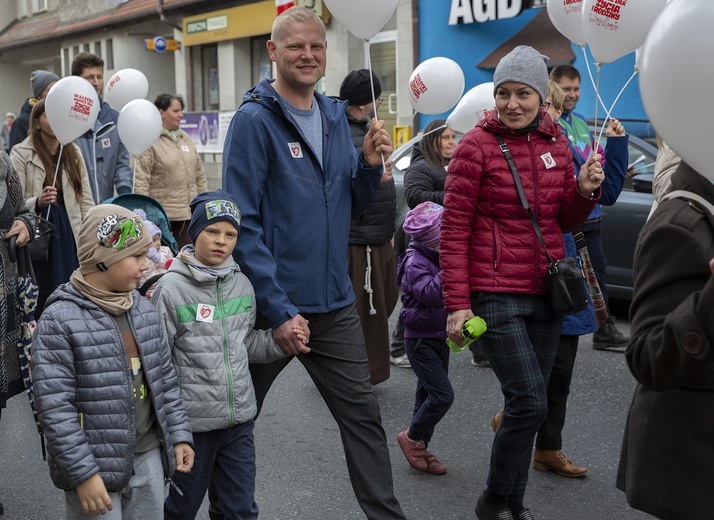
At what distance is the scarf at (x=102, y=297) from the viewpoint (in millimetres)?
3125

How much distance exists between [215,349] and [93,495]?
0.72m

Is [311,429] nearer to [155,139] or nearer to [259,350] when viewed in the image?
[259,350]

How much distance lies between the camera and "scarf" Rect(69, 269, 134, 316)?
10.3ft

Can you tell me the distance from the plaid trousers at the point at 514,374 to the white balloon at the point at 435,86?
9.75ft

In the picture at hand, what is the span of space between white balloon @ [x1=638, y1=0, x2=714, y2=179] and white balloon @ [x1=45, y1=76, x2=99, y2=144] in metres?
Answer: 4.76

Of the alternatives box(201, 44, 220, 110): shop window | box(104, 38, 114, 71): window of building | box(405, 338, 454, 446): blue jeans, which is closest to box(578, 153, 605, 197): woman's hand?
box(405, 338, 454, 446): blue jeans

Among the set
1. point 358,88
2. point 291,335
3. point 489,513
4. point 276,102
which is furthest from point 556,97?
point 291,335

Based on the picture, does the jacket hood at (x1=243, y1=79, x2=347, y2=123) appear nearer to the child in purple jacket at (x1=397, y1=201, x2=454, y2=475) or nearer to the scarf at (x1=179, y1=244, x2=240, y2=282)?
the scarf at (x1=179, y1=244, x2=240, y2=282)

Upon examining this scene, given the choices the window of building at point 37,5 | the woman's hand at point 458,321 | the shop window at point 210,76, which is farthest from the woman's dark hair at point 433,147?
the window of building at point 37,5

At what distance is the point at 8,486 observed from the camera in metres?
4.79

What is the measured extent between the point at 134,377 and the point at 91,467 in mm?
341

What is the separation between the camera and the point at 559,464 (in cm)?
475

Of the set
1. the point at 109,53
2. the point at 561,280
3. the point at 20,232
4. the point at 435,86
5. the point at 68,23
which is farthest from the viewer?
the point at 68,23

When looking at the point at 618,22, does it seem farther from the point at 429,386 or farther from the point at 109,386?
the point at 109,386
